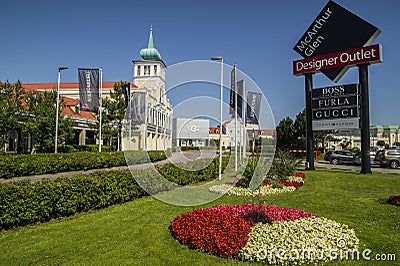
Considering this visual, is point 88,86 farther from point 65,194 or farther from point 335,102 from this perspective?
point 335,102

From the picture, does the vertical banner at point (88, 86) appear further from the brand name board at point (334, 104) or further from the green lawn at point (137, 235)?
the brand name board at point (334, 104)

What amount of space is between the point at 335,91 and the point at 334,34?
151 inches

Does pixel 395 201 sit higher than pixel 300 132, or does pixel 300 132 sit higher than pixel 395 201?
pixel 300 132

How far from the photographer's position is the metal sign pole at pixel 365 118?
17.9m

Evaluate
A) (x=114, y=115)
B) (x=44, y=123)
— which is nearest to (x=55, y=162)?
(x=44, y=123)

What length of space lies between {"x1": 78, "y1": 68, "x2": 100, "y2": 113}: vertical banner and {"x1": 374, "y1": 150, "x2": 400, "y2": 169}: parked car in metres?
24.7

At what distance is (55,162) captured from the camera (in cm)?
1770

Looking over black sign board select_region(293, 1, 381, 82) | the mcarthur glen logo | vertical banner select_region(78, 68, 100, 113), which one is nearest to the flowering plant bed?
black sign board select_region(293, 1, 381, 82)

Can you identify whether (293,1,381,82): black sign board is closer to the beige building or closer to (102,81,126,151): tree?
the beige building

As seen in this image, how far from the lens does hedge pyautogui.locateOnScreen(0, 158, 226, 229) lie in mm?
6547

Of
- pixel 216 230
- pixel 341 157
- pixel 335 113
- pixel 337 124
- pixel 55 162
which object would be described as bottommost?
pixel 216 230

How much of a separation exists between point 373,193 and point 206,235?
8.94m

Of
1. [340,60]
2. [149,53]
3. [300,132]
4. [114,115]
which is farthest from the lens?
[149,53]

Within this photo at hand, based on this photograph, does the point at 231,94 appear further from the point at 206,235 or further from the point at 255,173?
the point at 206,235
